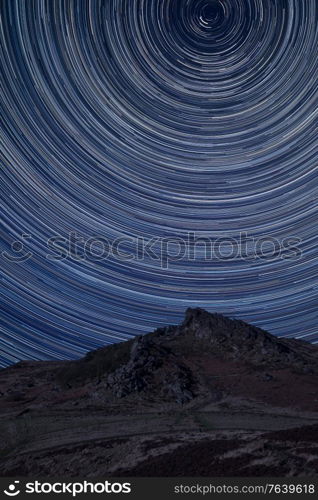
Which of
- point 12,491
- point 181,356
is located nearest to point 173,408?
point 181,356

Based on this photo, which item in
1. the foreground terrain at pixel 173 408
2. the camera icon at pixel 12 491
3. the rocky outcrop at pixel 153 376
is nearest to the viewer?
the camera icon at pixel 12 491

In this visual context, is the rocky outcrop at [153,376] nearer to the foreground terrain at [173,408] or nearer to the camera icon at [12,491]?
the foreground terrain at [173,408]

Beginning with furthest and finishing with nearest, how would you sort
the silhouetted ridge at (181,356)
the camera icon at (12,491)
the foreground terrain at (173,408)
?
the silhouetted ridge at (181,356) < the foreground terrain at (173,408) < the camera icon at (12,491)

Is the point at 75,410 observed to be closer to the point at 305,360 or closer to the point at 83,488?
the point at 83,488

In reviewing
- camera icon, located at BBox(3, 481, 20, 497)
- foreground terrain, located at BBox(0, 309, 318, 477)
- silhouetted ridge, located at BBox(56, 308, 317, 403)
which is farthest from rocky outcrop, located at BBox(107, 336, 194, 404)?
camera icon, located at BBox(3, 481, 20, 497)

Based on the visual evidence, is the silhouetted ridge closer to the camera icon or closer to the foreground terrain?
the foreground terrain

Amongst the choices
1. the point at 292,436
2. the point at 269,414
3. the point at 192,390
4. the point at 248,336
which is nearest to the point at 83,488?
the point at 292,436

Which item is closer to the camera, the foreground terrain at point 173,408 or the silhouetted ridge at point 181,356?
the foreground terrain at point 173,408

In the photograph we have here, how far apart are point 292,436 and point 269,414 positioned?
52.0 feet

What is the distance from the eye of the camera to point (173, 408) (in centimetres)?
6894

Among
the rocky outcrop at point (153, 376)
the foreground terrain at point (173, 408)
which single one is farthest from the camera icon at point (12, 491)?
the rocky outcrop at point (153, 376)

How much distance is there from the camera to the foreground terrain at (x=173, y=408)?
4538 centimetres

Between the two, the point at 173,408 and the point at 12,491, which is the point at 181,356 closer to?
the point at 173,408

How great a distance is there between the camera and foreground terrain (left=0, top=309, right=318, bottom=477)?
149ft
